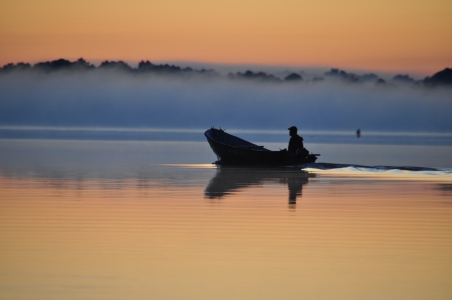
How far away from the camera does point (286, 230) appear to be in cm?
1409

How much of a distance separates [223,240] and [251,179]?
41.8 ft

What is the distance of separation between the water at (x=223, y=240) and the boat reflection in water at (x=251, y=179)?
0.49 feet

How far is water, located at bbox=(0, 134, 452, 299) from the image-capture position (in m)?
9.77

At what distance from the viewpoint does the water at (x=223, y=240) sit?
977cm

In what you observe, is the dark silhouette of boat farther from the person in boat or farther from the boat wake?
the boat wake

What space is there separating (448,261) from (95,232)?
18.9ft

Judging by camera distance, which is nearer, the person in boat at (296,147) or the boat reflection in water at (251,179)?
the boat reflection in water at (251,179)

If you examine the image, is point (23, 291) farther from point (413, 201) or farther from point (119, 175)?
point (119, 175)

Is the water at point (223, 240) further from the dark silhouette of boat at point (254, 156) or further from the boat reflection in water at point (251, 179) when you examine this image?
the dark silhouette of boat at point (254, 156)

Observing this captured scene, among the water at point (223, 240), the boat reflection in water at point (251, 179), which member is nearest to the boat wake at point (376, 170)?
the boat reflection in water at point (251, 179)

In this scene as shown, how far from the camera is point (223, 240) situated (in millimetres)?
12828

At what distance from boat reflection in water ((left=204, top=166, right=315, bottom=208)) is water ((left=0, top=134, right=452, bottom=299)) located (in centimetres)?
15

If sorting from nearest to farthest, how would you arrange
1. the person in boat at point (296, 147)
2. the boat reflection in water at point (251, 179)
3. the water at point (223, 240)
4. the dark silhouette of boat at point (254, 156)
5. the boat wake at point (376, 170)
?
1. the water at point (223, 240)
2. the boat reflection in water at point (251, 179)
3. the boat wake at point (376, 170)
4. the person in boat at point (296, 147)
5. the dark silhouette of boat at point (254, 156)

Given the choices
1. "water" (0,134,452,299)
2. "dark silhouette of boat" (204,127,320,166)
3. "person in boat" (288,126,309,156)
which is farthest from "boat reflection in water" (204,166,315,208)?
"person in boat" (288,126,309,156)
